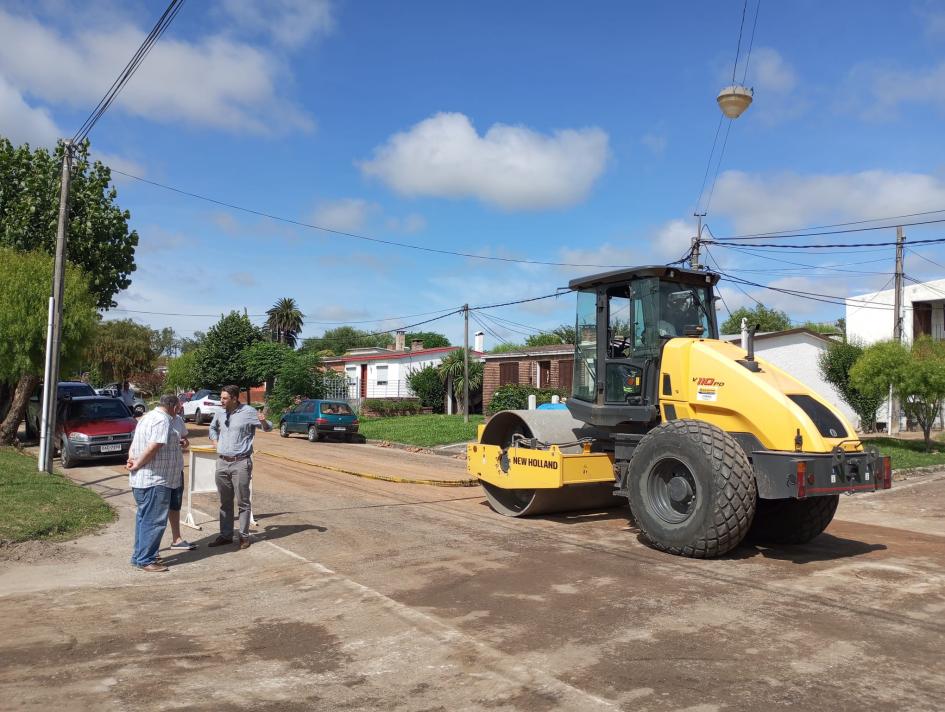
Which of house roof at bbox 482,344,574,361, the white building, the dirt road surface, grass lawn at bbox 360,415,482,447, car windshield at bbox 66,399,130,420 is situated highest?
the white building

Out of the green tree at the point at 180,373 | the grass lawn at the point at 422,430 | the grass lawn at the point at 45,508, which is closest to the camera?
the grass lawn at the point at 45,508

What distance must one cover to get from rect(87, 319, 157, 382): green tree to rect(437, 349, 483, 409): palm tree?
102 ft

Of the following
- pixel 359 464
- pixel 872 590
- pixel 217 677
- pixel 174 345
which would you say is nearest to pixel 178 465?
pixel 217 677

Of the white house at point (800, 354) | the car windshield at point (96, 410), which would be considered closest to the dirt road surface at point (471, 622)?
the car windshield at point (96, 410)

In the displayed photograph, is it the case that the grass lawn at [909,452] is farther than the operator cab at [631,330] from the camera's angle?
Yes

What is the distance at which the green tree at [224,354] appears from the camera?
4669 cm

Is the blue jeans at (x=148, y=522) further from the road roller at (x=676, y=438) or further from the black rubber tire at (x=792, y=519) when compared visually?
Answer: the black rubber tire at (x=792, y=519)

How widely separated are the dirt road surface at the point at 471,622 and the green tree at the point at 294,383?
2526cm

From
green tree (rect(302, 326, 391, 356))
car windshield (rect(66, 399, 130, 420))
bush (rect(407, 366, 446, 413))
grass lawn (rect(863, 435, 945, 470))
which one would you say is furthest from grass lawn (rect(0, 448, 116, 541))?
green tree (rect(302, 326, 391, 356))

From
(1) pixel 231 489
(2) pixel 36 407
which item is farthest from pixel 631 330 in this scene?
(2) pixel 36 407

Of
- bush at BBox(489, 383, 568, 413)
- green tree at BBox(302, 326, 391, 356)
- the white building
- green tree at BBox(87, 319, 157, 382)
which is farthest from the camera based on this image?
green tree at BBox(302, 326, 391, 356)

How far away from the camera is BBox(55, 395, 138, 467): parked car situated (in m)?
17.1

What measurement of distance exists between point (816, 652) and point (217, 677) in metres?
3.84

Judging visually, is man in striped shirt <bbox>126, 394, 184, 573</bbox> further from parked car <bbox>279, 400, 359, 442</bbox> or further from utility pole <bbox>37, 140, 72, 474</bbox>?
parked car <bbox>279, 400, 359, 442</bbox>
